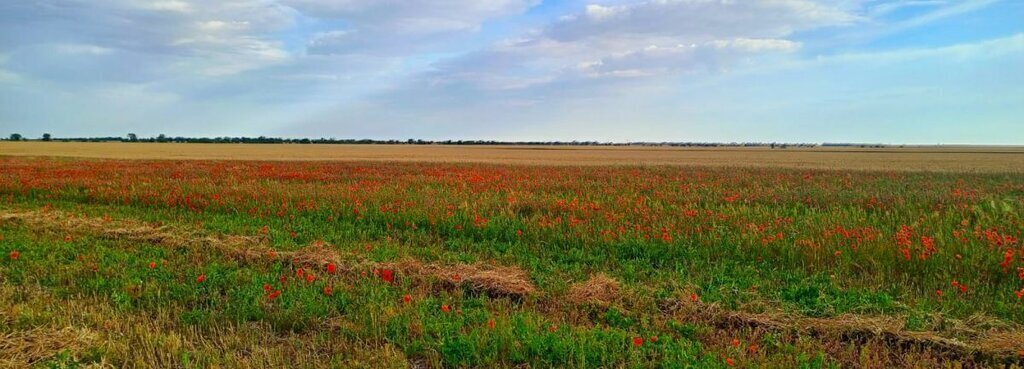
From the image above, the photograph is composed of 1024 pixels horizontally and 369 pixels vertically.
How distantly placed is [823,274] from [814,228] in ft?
8.97

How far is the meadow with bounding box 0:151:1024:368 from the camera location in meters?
4.38

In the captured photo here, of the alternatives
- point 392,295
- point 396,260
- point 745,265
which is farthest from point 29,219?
point 745,265

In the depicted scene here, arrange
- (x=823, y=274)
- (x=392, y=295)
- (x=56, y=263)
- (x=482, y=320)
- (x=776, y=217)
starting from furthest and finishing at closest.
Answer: (x=776, y=217), (x=56, y=263), (x=823, y=274), (x=392, y=295), (x=482, y=320)

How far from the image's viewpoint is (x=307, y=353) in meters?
4.36

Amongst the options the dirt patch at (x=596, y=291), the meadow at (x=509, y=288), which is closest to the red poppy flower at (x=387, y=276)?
the meadow at (x=509, y=288)

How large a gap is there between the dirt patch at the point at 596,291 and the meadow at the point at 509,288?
27mm

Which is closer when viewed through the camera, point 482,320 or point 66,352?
point 66,352

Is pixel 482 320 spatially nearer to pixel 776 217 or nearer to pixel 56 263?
pixel 56 263

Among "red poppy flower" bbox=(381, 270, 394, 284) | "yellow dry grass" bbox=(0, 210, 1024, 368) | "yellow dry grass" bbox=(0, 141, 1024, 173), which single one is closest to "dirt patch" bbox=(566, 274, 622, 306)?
"yellow dry grass" bbox=(0, 210, 1024, 368)

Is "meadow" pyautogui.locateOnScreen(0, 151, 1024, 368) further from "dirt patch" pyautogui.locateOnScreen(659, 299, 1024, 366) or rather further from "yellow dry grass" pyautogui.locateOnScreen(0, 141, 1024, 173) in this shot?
"yellow dry grass" pyautogui.locateOnScreen(0, 141, 1024, 173)

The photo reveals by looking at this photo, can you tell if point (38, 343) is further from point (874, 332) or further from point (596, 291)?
point (874, 332)

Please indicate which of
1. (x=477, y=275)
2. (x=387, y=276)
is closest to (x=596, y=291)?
(x=477, y=275)

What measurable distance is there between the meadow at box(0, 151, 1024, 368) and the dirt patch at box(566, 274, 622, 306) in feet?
0.09

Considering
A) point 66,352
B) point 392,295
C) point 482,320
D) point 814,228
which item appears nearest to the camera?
point 66,352
